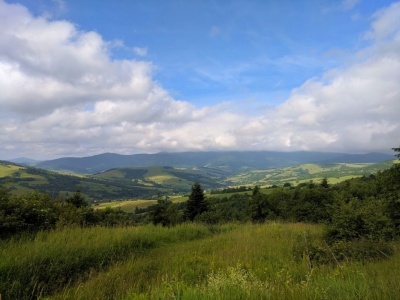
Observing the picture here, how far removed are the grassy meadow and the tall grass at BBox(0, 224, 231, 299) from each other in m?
0.01

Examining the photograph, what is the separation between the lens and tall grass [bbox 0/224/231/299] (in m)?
5.37

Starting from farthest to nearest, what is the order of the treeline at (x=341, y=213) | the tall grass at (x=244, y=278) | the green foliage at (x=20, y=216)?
the green foliage at (x=20, y=216)
the treeline at (x=341, y=213)
the tall grass at (x=244, y=278)

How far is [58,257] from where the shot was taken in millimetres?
6570

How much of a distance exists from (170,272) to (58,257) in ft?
9.43

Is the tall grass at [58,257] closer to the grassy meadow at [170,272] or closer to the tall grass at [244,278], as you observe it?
the grassy meadow at [170,272]

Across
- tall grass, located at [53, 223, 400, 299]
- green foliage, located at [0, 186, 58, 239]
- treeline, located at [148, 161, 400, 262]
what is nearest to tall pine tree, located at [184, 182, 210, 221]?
treeline, located at [148, 161, 400, 262]

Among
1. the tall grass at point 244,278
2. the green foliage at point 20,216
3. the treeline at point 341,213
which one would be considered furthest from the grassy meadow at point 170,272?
the green foliage at point 20,216

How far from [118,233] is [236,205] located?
7963 centimetres

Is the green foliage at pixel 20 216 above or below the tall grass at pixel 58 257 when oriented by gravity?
above

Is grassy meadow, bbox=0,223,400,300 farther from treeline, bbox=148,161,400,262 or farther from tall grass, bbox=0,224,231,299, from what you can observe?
treeline, bbox=148,161,400,262

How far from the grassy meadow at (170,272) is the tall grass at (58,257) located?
0.6 inches

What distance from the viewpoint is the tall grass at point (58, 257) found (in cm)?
537

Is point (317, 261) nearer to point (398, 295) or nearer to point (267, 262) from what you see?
point (267, 262)

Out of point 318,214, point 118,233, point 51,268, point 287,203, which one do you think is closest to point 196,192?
point 287,203
